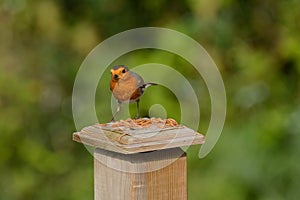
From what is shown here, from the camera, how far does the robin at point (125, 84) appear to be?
1126mm

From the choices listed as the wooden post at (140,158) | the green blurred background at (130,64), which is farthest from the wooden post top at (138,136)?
the green blurred background at (130,64)

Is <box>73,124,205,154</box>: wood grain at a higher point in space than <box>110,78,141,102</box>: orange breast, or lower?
lower

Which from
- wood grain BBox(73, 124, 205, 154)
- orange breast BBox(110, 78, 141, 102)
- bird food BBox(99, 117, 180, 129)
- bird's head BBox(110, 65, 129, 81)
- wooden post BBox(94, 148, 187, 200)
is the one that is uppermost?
bird's head BBox(110, 65, 129, 81)

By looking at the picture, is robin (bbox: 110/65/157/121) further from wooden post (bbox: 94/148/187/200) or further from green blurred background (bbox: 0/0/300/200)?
green blurred background (bbox: 0/0/300/200)

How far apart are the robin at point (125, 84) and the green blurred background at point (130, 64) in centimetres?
180

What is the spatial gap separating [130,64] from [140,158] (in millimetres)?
2118

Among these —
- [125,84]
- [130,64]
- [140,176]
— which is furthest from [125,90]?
[130,64]

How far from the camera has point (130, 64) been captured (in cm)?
324

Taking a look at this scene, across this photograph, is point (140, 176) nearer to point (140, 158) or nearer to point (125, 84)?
point (140, 158)

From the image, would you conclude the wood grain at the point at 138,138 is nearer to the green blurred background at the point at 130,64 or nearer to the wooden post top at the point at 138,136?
the wooden post top at the point at 138,136

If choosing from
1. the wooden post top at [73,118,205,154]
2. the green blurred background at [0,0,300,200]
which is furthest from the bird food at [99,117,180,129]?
the green blurred background at [0,0,300,200]

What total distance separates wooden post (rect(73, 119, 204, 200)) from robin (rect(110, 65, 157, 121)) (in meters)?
0.04

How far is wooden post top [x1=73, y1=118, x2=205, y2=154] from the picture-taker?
1.11 m

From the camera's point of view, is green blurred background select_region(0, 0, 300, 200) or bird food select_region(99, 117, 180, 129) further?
green blurred background select_region(0, 0, 300, 200)
